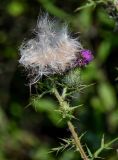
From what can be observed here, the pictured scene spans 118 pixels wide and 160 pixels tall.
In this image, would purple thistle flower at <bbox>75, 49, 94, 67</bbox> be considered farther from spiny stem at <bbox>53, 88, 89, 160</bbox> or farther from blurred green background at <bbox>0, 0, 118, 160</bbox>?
blurred green background at <bbox>0, 0, 118, 160</bbox>

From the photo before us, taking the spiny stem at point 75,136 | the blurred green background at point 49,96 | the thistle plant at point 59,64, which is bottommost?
the blurred green background at point 49,96

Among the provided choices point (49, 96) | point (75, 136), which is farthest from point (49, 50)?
point (49, 96)

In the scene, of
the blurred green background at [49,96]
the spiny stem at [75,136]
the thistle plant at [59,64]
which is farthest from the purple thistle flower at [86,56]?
the blurred green background at [49,96]

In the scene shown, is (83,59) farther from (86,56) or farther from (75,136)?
(75,136)

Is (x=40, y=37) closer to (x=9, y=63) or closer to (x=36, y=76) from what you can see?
(x=36, y=76)

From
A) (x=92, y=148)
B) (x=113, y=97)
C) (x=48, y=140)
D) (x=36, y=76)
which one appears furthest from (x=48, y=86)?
(x=48, y=140)

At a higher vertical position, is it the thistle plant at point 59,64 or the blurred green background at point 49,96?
the thistle plant at point 59,64

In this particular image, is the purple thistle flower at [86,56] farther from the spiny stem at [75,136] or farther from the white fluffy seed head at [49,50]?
the spiny stem at [75,136]
